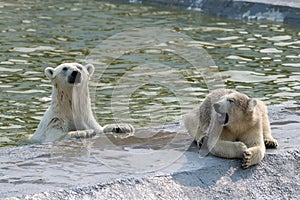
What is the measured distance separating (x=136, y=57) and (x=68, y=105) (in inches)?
152

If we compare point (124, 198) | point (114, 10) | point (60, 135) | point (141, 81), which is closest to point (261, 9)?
point (114, 10)

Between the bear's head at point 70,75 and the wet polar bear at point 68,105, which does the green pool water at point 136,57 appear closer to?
the wet polar bear at point 68,105

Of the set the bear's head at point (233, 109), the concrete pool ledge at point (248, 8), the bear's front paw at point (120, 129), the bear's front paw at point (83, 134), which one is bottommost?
the concrete pool ledge at point (248, 8)

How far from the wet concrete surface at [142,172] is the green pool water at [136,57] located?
69.6 inches

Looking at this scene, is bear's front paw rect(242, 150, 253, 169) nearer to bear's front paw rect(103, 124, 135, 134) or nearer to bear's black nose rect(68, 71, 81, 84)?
bear's front paw rect(103, 124, 135, 134)

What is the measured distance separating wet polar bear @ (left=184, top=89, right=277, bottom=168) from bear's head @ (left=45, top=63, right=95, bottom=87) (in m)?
1.63

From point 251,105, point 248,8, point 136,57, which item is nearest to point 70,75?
point 251,105

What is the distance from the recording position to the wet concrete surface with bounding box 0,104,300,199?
4352 mm

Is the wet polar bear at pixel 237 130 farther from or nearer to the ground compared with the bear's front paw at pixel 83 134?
→ farther from the ground

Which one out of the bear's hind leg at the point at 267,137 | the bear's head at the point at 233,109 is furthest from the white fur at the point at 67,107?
the bear's head at the point at 233,109

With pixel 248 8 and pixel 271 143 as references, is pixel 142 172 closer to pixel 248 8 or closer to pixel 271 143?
pixel 271 143

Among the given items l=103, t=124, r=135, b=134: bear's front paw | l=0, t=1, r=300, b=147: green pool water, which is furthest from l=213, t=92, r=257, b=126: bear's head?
l=0, t=1, r=300, b=147: green pool water

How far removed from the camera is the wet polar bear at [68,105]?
254 inches

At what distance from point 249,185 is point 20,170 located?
132cm
